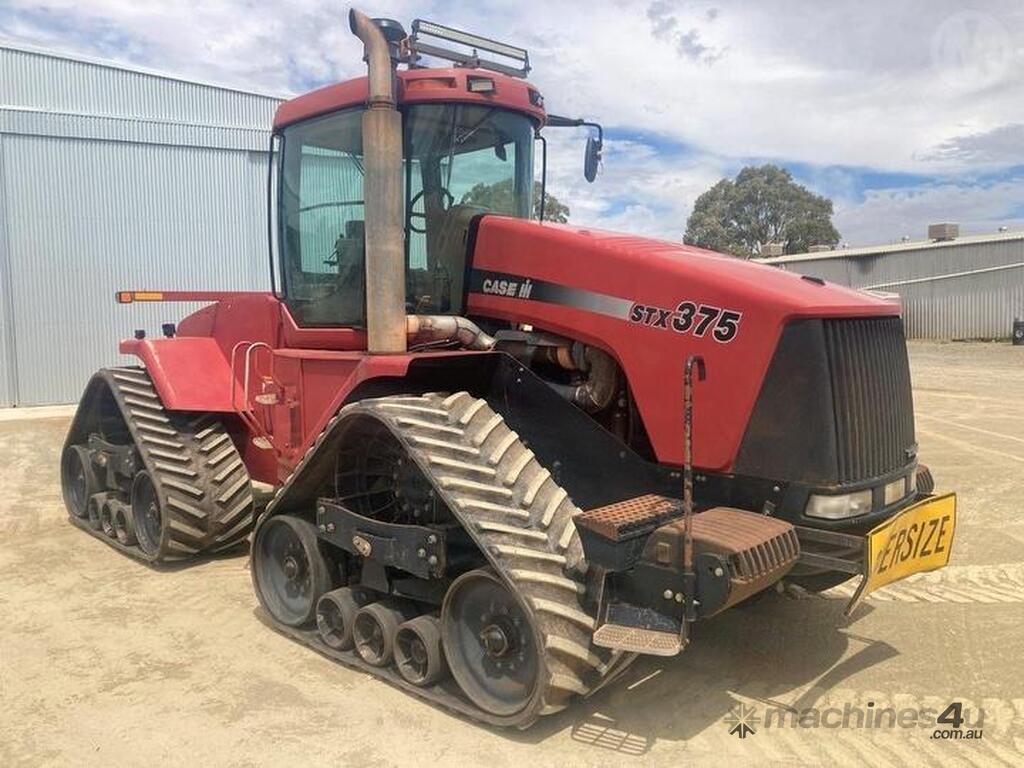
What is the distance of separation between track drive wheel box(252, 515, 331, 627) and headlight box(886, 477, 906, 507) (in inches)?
107

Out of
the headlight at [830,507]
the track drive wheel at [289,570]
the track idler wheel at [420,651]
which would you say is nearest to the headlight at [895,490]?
the headlight at [830,507]

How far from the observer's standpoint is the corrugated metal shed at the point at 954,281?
2925 cm

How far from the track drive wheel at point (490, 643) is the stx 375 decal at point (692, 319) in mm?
1295

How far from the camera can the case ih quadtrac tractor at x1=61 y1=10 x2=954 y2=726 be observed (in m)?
3.54

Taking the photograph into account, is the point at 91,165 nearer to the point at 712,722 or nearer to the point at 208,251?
the point at 208,251

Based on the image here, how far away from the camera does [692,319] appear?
3824 millimetres

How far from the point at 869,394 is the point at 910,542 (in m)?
0.65

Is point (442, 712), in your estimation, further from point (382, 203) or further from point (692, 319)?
point (382, 203)

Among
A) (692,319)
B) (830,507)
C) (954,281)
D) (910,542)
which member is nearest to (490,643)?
(830,507)

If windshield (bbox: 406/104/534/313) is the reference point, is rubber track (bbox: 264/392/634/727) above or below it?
below

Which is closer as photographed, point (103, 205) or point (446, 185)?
point (446, 185)

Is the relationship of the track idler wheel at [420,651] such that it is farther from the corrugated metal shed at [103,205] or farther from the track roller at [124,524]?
the corrugated metal shed at [103,205]

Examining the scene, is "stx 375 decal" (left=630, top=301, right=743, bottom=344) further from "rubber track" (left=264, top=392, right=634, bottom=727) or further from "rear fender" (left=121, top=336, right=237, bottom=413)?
"rear fender" (left=121, top=336, right=237, bottom=413)

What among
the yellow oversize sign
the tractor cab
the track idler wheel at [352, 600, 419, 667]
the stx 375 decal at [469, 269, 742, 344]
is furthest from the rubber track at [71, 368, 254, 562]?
the yellow oversize sign
